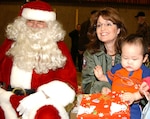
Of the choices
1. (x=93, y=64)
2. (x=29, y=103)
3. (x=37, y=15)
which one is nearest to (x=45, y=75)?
(x=29, y=103)

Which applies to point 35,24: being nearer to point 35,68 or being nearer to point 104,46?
point 35,68

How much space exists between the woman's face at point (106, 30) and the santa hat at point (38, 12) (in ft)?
1.57

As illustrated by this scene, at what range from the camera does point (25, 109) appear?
2.56 meters

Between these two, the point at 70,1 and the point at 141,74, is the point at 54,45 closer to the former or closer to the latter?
the point at 141,74

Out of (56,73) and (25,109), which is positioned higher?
(56,73)

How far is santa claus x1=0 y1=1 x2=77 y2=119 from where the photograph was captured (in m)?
2.61

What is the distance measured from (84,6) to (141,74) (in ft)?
26.1

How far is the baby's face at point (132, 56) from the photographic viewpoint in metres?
2.31

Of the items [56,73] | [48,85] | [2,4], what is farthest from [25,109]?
[2,4]

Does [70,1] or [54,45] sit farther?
[70,1]

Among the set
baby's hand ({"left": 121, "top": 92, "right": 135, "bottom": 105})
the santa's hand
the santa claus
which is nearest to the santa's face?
the santa claus

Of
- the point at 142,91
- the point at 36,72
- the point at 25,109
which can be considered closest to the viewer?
the point at 142,91

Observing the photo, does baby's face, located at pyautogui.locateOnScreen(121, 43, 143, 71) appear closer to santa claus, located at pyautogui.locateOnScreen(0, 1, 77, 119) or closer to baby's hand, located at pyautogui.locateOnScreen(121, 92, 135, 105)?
baby's hand, located at pyautogui.locateOnScreen(121, 92, 135, 105)

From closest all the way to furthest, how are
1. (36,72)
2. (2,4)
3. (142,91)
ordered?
(142,91), (36,72), (2,4)
